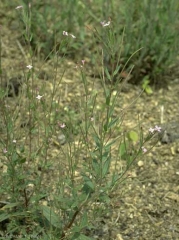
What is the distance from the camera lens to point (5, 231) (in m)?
2.22

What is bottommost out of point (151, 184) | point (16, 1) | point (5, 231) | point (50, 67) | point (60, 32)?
point (5, 231)

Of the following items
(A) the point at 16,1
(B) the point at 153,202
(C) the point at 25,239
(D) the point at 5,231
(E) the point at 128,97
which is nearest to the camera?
(C) the point at 25,239

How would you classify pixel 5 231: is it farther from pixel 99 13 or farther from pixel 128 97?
pixel 99 13

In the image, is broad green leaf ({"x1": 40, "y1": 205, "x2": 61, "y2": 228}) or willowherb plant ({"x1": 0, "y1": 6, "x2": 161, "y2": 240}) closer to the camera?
willowherb plant ({"x1": 0, "y1": 6, "x2": 161, "y2": 240})

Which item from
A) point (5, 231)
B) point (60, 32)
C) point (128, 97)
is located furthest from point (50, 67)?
point (5, 231)

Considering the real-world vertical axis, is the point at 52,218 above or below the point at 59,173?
below

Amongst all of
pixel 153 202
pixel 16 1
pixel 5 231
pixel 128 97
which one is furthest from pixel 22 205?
pixel 16 1

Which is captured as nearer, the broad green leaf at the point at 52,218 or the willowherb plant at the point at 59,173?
the willowherb plant at the point at 59,173

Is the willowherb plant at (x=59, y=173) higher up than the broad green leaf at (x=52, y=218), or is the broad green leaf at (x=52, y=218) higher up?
the willowherb plant at (x=59, y=173)

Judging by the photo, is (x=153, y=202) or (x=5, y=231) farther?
(x=153, y=202)

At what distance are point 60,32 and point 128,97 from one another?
0.69 metres

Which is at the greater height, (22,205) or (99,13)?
(99,13)

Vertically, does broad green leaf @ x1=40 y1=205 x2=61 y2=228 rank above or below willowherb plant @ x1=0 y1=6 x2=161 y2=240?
below

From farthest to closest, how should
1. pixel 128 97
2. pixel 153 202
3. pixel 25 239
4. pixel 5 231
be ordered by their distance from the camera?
pixel 128 97, pixel 153 202, pixel 5 231, pixel 25 239
